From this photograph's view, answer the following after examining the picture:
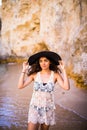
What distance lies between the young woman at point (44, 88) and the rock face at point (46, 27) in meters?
0.96

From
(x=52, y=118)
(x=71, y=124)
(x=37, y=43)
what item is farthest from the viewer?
(x=37, y=43)

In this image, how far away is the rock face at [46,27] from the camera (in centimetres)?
349

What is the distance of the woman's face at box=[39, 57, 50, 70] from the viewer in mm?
2520

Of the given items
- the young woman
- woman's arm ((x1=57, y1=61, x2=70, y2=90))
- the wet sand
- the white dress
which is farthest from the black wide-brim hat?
the wet sand

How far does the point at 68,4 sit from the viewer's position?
11.6ft

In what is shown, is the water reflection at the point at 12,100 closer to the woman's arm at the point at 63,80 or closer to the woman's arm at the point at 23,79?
the woman's arm at the point at 23,79

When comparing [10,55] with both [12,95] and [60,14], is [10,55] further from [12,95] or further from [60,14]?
[60,14]

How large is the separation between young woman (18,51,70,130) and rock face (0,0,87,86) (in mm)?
955

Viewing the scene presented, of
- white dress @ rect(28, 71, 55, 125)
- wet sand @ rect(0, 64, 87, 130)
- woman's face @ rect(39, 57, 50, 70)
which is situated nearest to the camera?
white dress @ rect(28, 71, 55, 125)

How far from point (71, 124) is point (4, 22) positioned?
5.18 ft

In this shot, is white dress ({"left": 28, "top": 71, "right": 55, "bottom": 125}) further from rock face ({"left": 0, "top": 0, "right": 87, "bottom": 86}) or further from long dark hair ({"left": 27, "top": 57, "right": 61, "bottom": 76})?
rock face ({"left": 0, "top": 0, "right": 87, "bottom": 86})

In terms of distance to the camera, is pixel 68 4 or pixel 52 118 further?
pixel 68 4

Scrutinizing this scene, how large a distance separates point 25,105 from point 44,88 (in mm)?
1003

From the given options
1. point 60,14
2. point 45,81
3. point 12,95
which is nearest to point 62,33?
point 60,14
